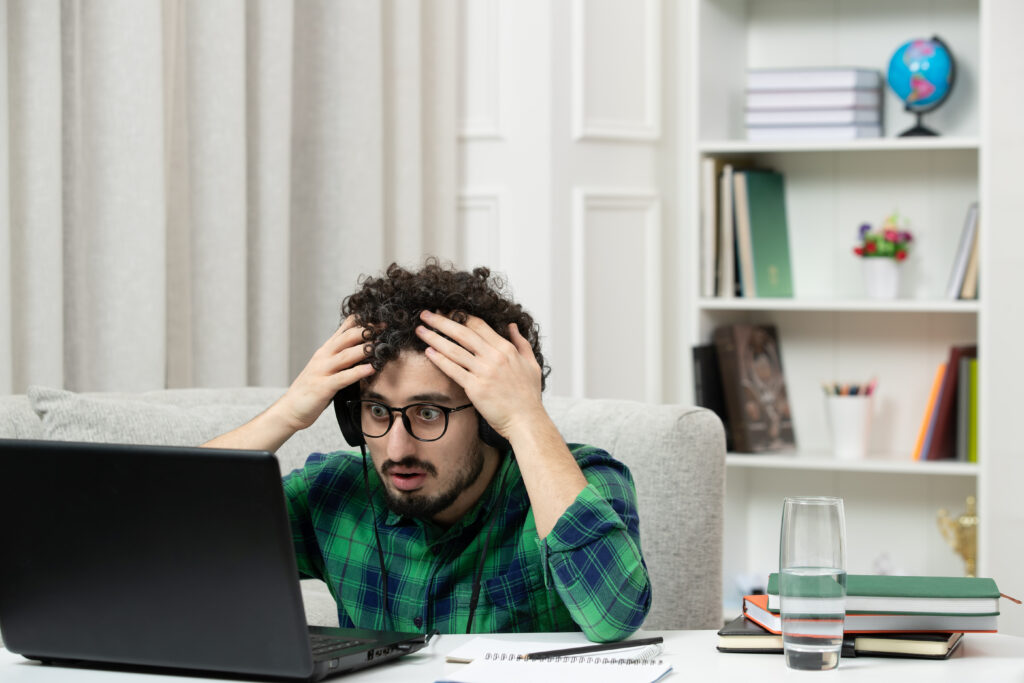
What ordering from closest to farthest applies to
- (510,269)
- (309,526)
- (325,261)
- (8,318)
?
(309,526) < (8,318) < (325,261) < (510,269)

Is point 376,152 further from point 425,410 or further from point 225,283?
point 425,410

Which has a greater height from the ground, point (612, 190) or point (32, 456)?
point (612, 190)

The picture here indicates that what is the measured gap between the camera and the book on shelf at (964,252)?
2.81m

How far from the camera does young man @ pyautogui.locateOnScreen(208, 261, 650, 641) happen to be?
47.3 inches

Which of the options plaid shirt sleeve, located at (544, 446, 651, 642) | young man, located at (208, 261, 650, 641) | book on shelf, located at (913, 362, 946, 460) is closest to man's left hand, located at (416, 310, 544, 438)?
young man, located at (208, 261, 650, 641)

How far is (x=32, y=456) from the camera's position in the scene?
Result: 993 millimetres

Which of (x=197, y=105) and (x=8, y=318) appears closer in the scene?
(x=8, y=318)

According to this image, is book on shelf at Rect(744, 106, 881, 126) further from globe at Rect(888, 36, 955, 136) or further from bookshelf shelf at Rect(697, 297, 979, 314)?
bookshelf shelf at Rect(697, 297, 979, 314)

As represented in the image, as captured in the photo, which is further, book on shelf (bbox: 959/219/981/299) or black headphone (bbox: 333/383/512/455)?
book on shelf (bbox: 959/219/981/299)

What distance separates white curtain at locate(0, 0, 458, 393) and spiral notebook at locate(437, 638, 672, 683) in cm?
118

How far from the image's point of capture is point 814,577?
1.00m

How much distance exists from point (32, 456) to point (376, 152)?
5.85ft

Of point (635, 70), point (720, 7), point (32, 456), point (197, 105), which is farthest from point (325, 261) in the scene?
point (32, 456)

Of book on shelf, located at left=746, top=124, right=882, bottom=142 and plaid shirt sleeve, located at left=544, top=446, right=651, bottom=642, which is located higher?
book on shelf, located at left=746, top=124, right=882, bottom=142
